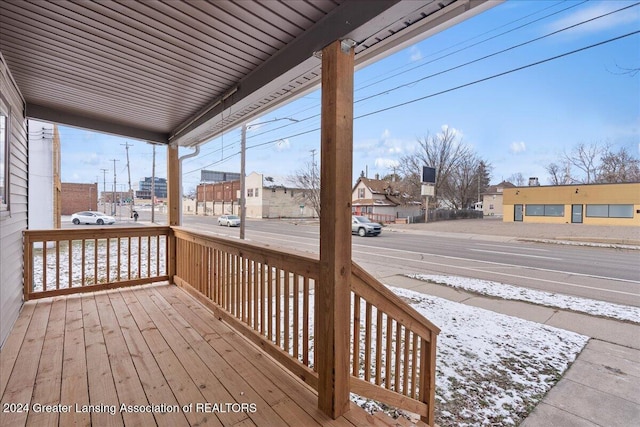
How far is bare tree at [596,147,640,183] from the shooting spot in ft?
79.0

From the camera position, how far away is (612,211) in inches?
840

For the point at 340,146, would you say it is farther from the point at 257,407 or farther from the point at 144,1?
the point at 257,407

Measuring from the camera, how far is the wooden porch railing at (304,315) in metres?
1.96

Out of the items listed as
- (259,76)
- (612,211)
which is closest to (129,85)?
(259,76)

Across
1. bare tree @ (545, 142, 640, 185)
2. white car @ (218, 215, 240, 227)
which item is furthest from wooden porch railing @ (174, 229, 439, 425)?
bare tree @ (545, 142, 640, 185)

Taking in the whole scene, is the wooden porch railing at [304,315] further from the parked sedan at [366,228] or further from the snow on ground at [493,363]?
the parked sedan at [366,228]

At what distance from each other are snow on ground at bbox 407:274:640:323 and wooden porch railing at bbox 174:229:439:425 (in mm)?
3949

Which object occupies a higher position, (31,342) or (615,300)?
(31,342)

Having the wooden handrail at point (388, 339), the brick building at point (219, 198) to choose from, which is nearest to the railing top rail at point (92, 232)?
the wooden handrail at point (388, 339)

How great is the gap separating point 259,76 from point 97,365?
2.43 m

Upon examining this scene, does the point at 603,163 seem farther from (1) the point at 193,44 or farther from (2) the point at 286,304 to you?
(1) the point at 193,44

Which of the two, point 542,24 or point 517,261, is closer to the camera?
point 542,24

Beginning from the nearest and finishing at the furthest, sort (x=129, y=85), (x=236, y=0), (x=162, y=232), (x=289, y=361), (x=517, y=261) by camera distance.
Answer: (x=236, y=0)
(x=289, y=361)
(x=129, y=85)
(x=162, y=232)
(x=517, y=261)

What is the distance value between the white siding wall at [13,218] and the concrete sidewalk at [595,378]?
4386mm
